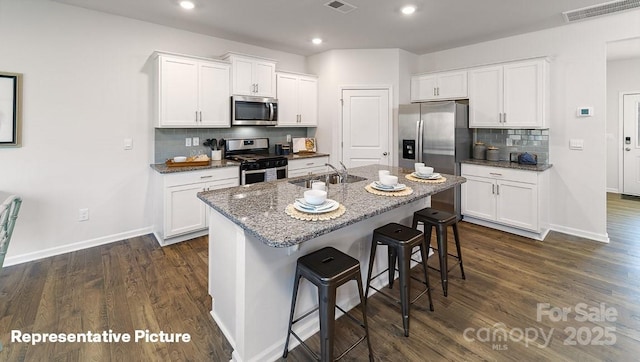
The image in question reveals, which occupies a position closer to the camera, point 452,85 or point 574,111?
point 574,111

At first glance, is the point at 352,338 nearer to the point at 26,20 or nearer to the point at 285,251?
the point at 285,251

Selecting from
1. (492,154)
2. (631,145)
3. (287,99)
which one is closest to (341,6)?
(287,99)

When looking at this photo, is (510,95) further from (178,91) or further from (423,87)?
(178,91)

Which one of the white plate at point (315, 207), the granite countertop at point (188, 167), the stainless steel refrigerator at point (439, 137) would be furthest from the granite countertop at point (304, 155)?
the white plate at point (315, 207)

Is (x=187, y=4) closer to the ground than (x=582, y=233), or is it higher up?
higher up

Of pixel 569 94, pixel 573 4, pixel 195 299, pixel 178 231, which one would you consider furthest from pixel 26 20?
pixel 569 94

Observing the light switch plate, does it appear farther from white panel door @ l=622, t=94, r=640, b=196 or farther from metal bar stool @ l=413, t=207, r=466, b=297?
white panel door @ l=622, t=94, r=640, b=196

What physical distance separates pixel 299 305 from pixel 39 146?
3.24 meters

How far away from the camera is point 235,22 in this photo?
3.75 m

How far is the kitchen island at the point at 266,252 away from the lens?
5.23 ft

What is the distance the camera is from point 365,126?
507cm

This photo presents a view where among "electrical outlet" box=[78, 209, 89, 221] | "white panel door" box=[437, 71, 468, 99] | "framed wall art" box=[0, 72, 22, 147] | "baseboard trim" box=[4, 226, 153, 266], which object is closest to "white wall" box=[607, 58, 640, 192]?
"white panel door" box=[437, 71, 468, 99]

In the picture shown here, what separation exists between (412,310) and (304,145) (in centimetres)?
357

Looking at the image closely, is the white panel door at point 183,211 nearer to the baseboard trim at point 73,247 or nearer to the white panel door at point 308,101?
the baseboard trim at point 73,247
